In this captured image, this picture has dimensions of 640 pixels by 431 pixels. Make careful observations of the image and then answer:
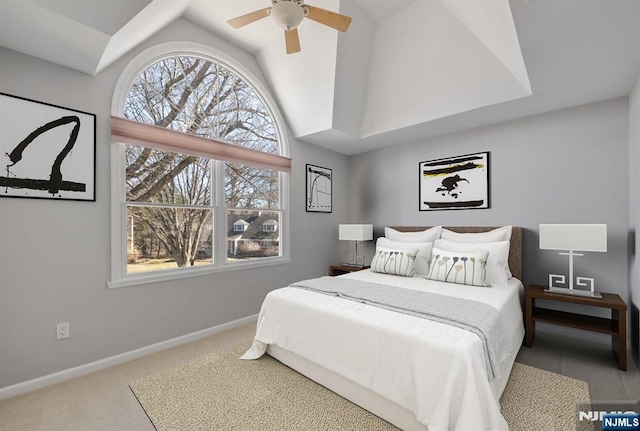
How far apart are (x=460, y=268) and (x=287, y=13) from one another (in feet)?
8.51

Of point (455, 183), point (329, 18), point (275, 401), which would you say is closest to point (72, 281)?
point (275, 401)

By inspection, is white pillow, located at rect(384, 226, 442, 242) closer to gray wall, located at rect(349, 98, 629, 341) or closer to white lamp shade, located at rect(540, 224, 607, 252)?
gray wall, located at rect(349, 98, 629, 341)

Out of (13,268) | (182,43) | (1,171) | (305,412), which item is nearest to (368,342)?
(305,412)

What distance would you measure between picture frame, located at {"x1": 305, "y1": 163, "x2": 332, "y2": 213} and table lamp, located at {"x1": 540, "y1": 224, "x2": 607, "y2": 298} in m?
2.71

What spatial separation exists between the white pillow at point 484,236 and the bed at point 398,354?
60cm

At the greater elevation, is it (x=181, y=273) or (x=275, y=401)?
(x=181, y=273)

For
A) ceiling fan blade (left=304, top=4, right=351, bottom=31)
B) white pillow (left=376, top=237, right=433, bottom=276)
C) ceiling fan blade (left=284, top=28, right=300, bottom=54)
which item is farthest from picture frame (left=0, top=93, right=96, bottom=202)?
white pillow (left=376, top=237, right=433, bottom=276)

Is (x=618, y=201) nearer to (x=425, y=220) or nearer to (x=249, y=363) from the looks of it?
(x=425, y=220)

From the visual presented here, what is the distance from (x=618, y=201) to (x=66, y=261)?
4.93 meters

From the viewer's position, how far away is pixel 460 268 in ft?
9.20

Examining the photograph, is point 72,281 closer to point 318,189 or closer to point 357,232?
point 318,189

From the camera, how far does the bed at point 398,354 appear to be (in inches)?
56.4

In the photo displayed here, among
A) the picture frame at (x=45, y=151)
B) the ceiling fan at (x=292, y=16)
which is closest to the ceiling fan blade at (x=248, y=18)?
the ceiling fan at (x=292, y=16)

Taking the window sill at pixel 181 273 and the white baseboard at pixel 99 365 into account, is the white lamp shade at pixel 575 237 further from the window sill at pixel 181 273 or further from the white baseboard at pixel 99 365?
the white baseboard at pixel 99 365
